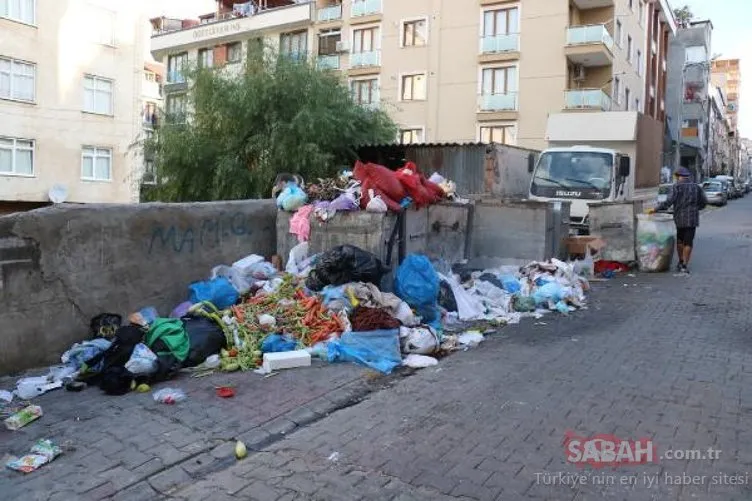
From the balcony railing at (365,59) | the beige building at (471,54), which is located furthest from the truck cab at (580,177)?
the balcony railing at (365,59)

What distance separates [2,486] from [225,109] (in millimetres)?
14556

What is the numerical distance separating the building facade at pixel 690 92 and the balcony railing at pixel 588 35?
22.3 m

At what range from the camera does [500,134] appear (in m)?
32.7

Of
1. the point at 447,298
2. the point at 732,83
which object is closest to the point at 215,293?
the point at 447,298

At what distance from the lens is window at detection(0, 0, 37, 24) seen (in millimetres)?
25891

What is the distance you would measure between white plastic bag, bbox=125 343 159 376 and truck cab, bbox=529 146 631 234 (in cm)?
1047

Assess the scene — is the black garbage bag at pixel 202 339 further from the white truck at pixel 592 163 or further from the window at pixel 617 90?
the window at pixel 617 90

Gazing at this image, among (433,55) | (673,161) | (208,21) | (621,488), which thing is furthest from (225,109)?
(673,161)

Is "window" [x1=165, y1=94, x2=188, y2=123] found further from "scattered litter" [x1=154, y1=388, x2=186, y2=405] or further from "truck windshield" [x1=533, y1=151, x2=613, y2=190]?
"scattered litter" [x1=154, y1=388, x2=186, y2=405]

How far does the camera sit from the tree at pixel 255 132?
16.7 metres

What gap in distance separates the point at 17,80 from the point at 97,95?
12.5 ft

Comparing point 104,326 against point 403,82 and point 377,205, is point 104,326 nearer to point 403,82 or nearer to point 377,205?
point 377,205

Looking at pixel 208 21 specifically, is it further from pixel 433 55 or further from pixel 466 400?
pixel 466 400

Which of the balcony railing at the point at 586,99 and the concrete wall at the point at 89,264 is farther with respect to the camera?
the balcony railing at the point at 586,99
